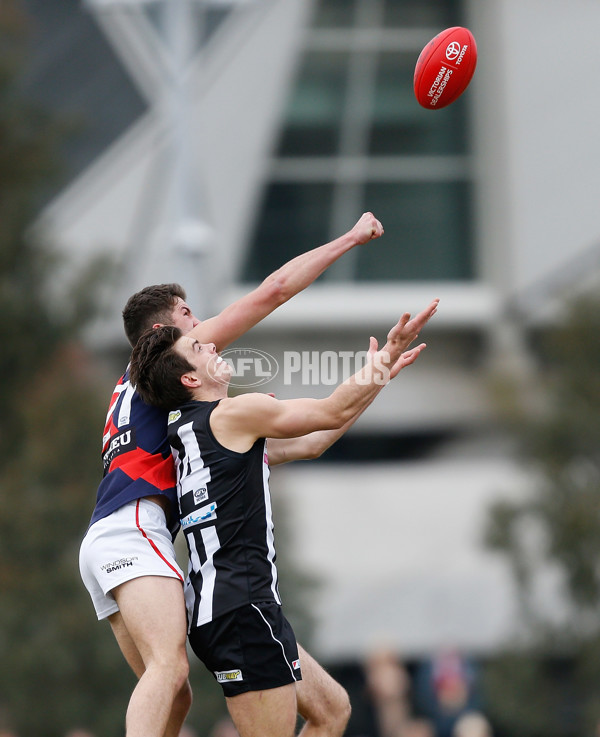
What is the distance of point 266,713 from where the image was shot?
6.16 meters

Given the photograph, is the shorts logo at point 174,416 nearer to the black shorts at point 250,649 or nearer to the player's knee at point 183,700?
the black shorts at point 250,649

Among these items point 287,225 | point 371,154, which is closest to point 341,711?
point 287,225

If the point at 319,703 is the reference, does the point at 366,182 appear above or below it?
above

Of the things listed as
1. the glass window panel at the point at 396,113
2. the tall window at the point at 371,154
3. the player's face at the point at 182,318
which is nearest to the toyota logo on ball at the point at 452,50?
the player's face at the point at 182,318

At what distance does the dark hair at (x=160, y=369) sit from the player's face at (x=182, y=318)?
36 centimetres

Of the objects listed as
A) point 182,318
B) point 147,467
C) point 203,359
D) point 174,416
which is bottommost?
point 147,467

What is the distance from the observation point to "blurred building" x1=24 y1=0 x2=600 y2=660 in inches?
896

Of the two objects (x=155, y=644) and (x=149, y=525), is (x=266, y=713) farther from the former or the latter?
(x=149, y=525)

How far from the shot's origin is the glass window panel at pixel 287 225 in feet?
79.8

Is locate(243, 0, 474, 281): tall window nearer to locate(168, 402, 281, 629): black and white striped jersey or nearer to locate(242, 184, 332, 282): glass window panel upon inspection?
locate(242, 184, 332, 282): glass window panel

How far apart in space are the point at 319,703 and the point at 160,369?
204 cm

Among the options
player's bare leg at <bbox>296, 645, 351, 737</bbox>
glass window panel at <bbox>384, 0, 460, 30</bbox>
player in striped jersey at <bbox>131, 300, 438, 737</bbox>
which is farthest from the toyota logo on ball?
glass window panel at <bbox>384, 0, 460, 30</bbox>

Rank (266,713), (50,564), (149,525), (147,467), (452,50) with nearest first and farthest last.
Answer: (266,713) → (149,525) → (147,467) → (452,50) → (50,564)

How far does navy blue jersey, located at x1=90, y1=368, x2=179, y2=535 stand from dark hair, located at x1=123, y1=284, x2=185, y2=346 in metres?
0.44
